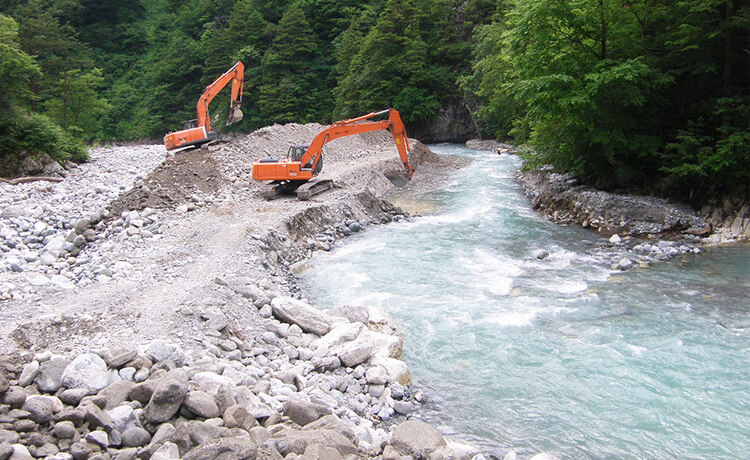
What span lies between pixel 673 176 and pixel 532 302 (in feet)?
26.8

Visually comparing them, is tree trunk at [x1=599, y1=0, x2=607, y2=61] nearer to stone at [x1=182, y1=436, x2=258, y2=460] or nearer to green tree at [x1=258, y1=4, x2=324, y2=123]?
stone at [x1=182, y1=436, x2=258, y2=460]

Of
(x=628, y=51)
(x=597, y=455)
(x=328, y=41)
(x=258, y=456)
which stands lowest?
(x=597, y=455)

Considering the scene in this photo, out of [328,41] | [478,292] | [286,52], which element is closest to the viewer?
[478,292]

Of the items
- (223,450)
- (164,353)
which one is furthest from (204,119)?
(223,450)

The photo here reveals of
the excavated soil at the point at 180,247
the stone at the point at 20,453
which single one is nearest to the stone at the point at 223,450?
the stone at the point at 20,453

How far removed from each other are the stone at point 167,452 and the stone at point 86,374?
1.55 m

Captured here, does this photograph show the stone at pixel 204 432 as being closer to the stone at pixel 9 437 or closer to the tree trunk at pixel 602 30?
the stone at pixel 9 437

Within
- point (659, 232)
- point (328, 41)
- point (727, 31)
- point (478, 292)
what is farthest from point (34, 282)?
point (328, 41)

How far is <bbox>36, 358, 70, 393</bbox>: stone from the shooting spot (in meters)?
5.66

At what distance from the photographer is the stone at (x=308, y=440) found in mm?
4852

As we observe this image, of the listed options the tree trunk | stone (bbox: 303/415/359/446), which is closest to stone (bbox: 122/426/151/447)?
stone (bbox: 303/415/359/446)

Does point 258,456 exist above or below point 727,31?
below

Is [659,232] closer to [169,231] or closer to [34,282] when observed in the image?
[169,231]

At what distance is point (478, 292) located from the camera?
10547 mm
